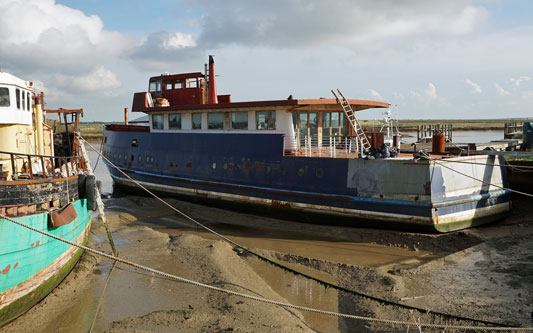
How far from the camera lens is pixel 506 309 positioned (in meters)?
7.44

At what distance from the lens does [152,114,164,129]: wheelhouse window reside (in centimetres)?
1895

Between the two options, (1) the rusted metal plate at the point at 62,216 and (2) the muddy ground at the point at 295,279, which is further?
(1) the rusted metal plate at the point at 62,216

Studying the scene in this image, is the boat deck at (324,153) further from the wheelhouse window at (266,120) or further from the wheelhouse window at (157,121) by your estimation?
the wheelhouse window at (157,121)

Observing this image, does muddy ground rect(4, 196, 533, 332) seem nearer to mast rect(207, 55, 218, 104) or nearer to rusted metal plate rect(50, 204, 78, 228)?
rusted metal plate rect(50, 204, 78, 228)

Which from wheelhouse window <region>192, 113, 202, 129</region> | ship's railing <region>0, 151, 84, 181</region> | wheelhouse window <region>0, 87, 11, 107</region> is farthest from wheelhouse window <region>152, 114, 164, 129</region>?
wheelhouse window <region>0, 87, 11, 107</region>

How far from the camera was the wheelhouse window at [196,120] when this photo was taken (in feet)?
56.5

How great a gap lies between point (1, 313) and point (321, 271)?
6.52 meters

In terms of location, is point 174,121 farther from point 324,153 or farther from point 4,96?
point 4,96

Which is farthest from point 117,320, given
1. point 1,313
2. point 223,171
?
point 223,171

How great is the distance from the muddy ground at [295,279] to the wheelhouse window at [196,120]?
4880 mm

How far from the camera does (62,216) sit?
8742mm

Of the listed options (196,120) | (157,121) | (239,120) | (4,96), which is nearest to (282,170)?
(239,120)

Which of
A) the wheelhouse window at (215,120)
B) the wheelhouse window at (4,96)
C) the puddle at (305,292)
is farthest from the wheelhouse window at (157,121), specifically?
the puddle at (305,292)

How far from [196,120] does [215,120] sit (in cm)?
113
